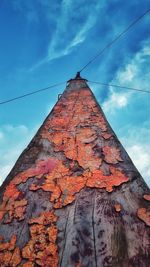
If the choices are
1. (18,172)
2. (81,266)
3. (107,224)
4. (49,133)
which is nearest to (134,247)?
(107,224)

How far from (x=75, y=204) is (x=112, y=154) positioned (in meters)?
0.63

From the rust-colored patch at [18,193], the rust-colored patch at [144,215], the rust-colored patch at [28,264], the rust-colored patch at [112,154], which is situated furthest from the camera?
the rust-colored patch at [112,154]

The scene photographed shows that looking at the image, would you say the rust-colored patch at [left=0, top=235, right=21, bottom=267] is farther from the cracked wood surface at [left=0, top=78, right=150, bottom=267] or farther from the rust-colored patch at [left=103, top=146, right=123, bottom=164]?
the rust-colored patch at [left=103, top=146, right=123, bottom=164]

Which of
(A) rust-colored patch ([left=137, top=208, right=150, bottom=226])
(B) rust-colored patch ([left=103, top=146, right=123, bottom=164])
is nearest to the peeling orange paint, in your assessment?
(B) rust-colored patch ([left=103, top=146, right=123, bottom=164])

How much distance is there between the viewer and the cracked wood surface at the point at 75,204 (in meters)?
1.53

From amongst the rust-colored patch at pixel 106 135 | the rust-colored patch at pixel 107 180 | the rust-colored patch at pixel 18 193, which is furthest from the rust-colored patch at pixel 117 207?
the rust-colored patch at pixel 106 135

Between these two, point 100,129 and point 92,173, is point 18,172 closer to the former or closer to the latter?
point 92,173

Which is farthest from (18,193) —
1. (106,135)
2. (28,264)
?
(106,135)

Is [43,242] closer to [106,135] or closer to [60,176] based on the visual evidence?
[60,176]

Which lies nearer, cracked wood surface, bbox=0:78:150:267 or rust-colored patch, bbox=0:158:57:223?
cracked wood surface, bbox=0:78:150:267

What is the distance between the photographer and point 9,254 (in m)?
1.58

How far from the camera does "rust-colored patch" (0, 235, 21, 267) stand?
1.54 metres

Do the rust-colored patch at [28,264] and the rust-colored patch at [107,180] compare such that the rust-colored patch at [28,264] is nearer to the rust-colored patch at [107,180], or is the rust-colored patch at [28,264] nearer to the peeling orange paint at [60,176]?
the peeling orange paint at [60,176]

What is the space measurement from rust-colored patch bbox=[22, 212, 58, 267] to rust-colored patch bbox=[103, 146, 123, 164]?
0.70 meters
